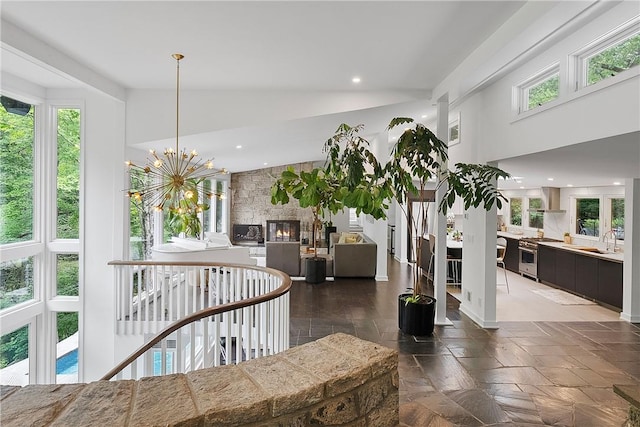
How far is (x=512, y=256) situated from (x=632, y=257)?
362cm

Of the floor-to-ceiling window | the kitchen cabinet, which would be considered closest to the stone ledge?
the kitchen cabinet

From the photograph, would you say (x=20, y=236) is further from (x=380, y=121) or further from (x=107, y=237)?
(x=380, y=121)

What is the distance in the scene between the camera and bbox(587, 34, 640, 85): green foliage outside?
275cm

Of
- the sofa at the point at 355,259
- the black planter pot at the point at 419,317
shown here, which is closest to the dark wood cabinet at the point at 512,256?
the sofa at the point at 355,259

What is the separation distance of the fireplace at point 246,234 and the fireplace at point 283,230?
1.31 ft

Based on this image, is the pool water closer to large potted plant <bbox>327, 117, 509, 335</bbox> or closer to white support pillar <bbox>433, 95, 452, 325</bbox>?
large potted plant <bbox>327, 117, 509, 335</bbox>

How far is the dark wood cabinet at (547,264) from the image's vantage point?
23.6 ft

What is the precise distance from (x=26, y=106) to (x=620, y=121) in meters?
6.63

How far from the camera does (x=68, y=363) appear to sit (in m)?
5.30

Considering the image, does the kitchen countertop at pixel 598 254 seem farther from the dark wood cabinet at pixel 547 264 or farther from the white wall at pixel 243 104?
the white wall at pixel 243 104

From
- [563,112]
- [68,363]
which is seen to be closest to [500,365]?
[563,112]

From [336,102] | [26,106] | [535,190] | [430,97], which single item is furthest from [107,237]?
[535,190]

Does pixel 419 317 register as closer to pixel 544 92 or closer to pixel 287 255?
pixel 544 92

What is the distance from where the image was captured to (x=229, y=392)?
112cm
